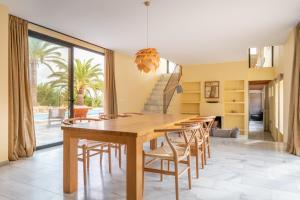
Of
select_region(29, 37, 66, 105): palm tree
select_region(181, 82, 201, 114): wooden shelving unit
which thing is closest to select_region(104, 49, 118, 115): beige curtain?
select_region(29, 37, 66, 105): palm tree

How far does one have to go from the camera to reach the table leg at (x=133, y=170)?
2.13m

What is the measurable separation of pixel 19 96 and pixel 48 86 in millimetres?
1007

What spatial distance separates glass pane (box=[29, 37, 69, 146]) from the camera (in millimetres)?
4559

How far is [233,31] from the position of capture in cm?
462

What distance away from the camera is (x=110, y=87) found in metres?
6.21

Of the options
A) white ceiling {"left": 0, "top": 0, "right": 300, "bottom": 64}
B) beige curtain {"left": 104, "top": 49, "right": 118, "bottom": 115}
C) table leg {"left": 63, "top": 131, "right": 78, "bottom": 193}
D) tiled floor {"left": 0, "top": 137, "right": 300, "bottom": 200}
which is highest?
white ceiling {"left": 0, "top": 0, "right": 300, "bottom": 64}

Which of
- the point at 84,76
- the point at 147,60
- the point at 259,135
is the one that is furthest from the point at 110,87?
the point at 259,135

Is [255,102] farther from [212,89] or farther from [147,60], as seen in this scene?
[147,60]

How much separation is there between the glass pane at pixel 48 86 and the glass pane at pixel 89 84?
104 cm

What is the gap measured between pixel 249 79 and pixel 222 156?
4.53 metres

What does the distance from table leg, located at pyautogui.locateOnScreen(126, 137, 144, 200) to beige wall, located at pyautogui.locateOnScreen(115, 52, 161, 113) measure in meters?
4.68

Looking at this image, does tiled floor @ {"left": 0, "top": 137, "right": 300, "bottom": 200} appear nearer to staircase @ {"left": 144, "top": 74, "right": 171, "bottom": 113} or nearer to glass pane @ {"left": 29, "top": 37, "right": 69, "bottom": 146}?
glass pane @ {"left": 29, "top": 37, "right": 69, "bottom": 146}

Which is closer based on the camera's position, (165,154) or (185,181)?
(165,154)

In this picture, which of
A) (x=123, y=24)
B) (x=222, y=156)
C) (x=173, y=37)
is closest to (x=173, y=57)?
(x=173, y=37)
